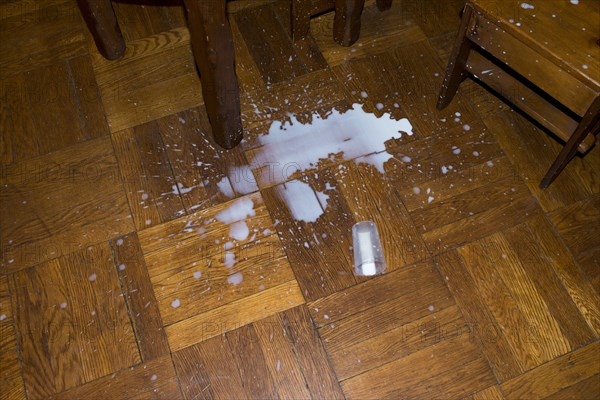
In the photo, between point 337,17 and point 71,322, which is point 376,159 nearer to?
point 337,17

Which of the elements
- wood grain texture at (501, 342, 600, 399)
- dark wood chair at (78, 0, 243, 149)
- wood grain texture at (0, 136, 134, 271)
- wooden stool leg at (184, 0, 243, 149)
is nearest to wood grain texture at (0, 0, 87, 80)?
dark wood chair at (78, 0, 243, 149)

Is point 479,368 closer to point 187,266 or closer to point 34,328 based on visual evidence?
point 187,266

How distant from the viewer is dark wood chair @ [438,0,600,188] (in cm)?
103

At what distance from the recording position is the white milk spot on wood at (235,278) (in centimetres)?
121

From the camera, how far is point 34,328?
117 centimetres

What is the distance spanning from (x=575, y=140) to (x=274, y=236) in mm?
676

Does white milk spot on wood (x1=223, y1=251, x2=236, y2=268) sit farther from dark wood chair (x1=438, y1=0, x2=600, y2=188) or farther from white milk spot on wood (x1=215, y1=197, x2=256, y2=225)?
dark wood chair (x1=438, y1=0, x2=600, y2=188)

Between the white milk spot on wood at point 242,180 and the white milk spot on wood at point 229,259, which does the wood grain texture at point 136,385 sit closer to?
the white milk spot on wood at point 229,259

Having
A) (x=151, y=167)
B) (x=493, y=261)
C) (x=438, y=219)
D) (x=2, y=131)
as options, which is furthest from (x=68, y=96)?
(x=493, y=261)

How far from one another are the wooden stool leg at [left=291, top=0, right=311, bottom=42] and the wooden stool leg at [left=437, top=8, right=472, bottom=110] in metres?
0.41

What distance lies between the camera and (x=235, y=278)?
1.22 meters

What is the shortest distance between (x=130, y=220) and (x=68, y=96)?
42 cm

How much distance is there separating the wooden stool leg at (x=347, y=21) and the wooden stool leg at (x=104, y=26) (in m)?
0.58

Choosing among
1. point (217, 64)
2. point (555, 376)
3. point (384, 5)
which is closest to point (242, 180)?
point (217, 64)
